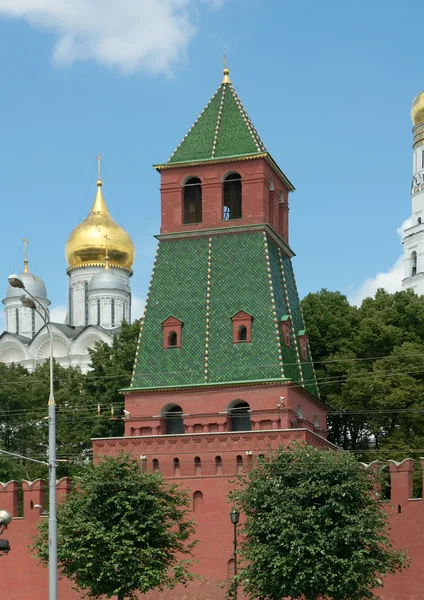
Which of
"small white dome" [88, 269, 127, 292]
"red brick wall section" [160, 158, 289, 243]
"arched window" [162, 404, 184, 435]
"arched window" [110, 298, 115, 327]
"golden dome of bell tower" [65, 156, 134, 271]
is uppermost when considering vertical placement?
"golden dome of bell tower" [65, 156, 134, 271]

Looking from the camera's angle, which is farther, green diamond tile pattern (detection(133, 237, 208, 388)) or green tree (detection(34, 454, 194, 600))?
green diamond tile pattern (detection(133, 237, 208, 388))

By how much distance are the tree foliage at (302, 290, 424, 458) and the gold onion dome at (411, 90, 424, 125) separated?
185 ft

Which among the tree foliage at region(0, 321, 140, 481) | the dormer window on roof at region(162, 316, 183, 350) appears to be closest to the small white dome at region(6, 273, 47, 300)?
the tree foliage at region(0, 321, 140, 481)

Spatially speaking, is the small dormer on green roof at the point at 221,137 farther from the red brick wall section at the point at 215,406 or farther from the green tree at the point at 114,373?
the green tree at the point at 114,373

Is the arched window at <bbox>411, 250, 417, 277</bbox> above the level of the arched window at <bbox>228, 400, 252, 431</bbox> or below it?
above

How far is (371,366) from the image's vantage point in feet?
188

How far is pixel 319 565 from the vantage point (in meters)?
39.2

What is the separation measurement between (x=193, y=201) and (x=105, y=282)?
4808 centimetres

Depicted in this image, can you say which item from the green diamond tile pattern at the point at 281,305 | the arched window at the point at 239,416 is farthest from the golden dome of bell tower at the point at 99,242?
the arched window at the point at 239,416

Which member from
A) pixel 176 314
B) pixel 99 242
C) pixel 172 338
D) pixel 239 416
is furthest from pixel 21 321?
pixel 239 416

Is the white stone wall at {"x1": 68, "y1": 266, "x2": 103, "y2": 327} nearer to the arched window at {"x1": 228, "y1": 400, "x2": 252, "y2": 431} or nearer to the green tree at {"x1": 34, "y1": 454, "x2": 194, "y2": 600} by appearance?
the arched window at {"x1": 228, "y1": 400, "x2": 252, "y2": 431}

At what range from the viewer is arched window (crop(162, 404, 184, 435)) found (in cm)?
4859

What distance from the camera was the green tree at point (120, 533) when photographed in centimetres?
4138

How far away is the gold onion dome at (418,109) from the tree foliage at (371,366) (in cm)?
5650
